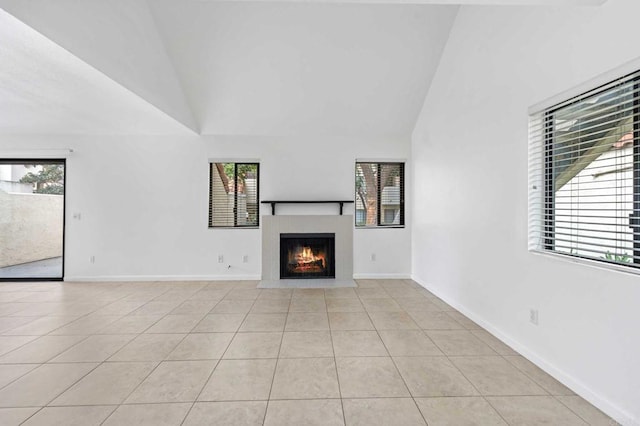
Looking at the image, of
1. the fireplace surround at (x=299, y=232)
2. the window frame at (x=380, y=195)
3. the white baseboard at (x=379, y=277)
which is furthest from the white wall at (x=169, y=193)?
the white baseboard at (x=379, y=277)

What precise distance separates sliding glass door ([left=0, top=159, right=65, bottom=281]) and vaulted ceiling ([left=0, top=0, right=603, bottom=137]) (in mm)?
699

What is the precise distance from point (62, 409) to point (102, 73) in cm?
279

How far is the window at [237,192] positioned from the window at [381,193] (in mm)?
1828

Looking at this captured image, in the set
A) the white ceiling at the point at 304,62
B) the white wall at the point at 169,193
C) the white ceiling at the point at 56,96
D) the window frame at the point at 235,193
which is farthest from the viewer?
the window frame at the point at 235,193

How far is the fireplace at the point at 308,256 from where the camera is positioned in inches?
211

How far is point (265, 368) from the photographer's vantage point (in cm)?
239

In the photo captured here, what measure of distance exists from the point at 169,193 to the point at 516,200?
4967 mm

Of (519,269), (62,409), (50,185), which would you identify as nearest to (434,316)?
(519,269)

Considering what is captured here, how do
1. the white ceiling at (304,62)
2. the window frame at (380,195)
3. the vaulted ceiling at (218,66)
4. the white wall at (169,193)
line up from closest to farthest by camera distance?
1. the vaulted ceiling at (218,66)
2. the white ceiling at (304,62)
3. the white wall at (169,193)
4. the window frame at (380,195)

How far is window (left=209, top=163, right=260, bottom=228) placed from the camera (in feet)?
17.8

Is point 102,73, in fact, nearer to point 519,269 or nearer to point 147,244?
point 147,244

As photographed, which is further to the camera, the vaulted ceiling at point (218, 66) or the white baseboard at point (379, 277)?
the white baseboard at point (379, 277)

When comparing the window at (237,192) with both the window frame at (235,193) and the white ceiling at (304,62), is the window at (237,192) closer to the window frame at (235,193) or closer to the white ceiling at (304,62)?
the window frame at (235,193)

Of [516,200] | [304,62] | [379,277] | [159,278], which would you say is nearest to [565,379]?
[516,200]
